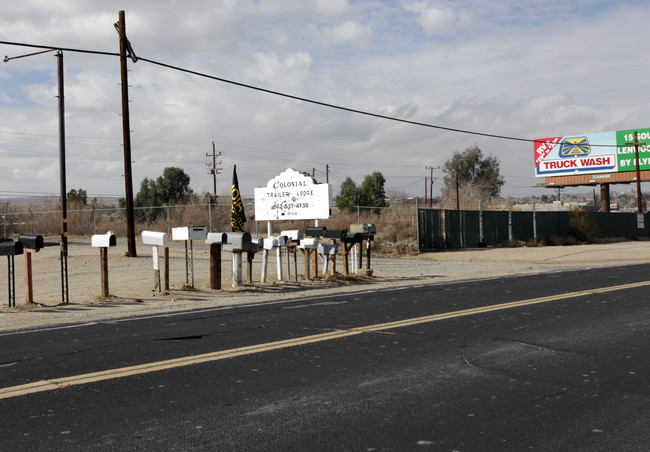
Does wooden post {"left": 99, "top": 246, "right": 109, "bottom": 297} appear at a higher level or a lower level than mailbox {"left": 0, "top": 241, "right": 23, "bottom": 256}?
lower

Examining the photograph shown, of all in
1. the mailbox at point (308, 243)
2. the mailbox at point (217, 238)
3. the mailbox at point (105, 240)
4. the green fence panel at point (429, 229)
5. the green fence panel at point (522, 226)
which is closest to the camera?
the mailbox at point (105, 240)

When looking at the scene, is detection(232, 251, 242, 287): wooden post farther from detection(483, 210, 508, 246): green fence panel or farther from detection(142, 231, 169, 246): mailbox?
detection(483, 210, 508, 246): green fence panel

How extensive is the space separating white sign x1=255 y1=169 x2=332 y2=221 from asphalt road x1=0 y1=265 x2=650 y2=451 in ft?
37.4

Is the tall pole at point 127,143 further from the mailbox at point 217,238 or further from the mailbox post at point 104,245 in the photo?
the mailbox post at point 104,245

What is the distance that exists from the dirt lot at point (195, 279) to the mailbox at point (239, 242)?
103 centimetres

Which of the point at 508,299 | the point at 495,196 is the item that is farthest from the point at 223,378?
the point at 495,196

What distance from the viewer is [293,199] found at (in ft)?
74.4

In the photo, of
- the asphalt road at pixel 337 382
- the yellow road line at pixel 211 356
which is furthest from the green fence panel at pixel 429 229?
the asphalt road at pixel 337 382

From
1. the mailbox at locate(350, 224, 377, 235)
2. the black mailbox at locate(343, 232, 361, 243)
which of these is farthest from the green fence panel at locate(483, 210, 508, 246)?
the black mailbox at locate(343, 232, 361, 243)

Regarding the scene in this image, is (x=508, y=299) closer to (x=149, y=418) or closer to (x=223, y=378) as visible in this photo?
(x=223, y=378)

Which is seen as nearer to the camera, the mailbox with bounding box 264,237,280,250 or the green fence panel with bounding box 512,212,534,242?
the mailbox with bounding box 264,237,280,250

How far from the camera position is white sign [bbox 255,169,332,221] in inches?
857

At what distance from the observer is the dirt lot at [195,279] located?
40.7ft

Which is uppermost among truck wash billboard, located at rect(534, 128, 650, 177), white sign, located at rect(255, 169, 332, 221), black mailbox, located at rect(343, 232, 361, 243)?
truck wash billboard, located at rect(534, 128, 650, 177)
